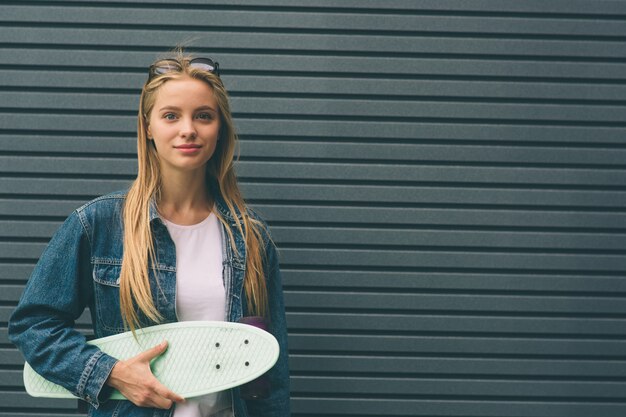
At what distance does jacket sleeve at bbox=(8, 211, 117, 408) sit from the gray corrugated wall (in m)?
1.23

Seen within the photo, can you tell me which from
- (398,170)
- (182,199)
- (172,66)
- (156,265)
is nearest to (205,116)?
(172,66)

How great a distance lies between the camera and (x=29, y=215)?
351 centimetres

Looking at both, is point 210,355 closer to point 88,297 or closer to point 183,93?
point 88,297

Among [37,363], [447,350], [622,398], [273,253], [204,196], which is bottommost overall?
[622,398]

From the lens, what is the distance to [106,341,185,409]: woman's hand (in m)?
2.29

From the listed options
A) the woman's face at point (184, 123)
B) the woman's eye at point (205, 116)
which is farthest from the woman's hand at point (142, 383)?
the woman's eye at point (205, 116)

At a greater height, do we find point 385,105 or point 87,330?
point 385,105

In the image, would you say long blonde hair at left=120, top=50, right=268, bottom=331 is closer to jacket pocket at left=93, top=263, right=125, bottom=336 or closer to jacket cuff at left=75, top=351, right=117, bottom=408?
jacket pocket at left=93, top=263, right=125, bottom=336

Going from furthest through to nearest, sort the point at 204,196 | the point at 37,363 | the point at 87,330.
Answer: the point at 87,330
the point at 204,196
the point at 37,363

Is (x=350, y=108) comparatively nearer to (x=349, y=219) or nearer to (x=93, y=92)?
(x=349, y=219)

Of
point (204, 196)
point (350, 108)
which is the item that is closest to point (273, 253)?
point (204, 196)

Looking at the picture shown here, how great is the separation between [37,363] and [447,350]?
86.3 inches

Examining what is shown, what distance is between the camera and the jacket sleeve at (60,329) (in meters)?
2.31

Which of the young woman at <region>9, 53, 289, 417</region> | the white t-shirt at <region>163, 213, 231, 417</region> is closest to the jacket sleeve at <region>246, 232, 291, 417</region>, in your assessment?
the young woman at <region>9, 53, 289, 417</region>
